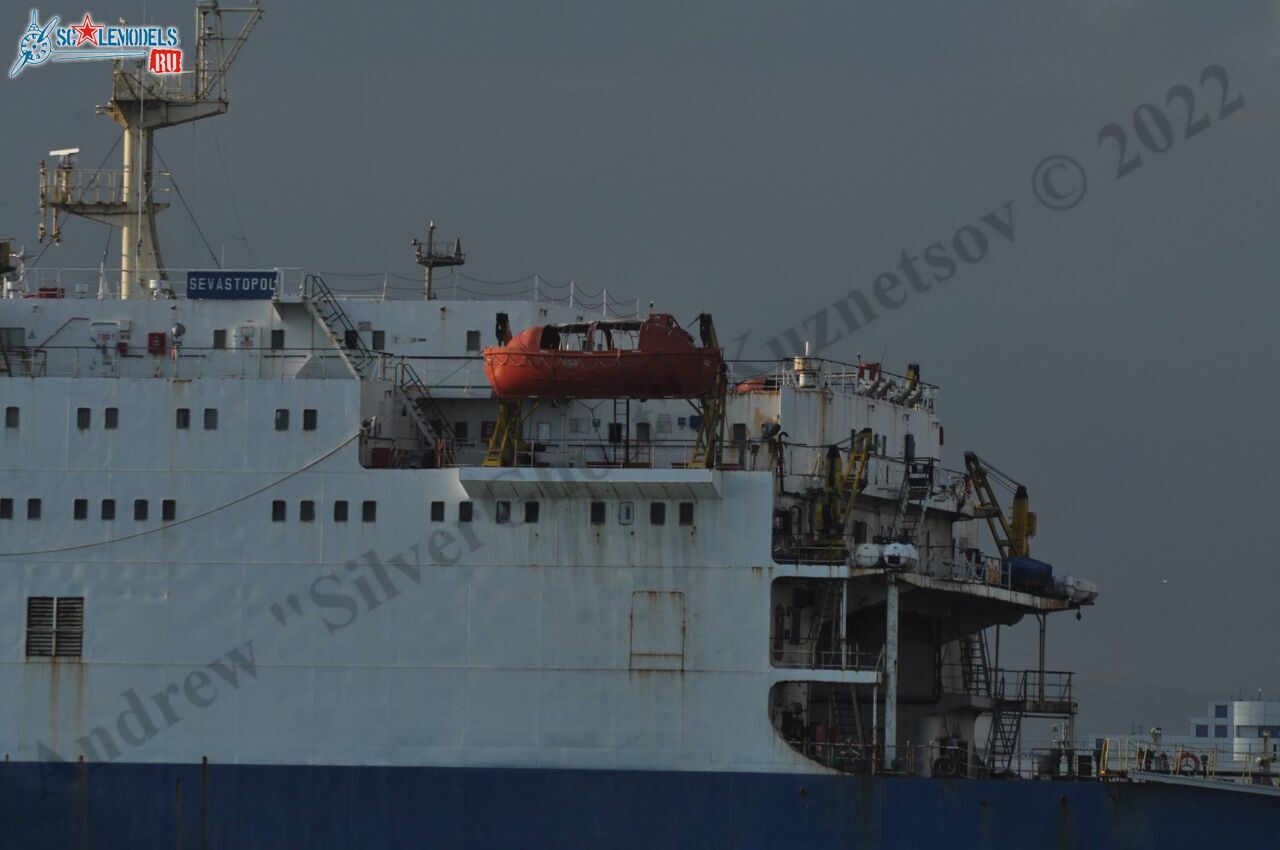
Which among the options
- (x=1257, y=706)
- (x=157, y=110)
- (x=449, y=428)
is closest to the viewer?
(x=449, y=428)

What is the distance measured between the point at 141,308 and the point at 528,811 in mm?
11211

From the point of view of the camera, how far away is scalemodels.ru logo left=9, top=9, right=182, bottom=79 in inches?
1619

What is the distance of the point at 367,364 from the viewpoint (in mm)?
37938

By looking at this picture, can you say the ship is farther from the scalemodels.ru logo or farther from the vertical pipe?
the scalemodels.ru logo

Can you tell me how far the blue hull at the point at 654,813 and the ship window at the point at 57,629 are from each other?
8.93 feet

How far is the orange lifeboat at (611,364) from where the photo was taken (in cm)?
3503

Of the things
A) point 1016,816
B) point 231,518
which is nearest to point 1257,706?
point 1016,816

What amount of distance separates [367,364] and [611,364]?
5071 mm

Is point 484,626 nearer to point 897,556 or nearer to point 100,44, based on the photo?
point 897,556

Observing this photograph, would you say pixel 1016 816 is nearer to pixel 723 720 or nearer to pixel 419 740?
pixel 723 720

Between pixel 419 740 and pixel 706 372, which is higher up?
pixel 706 372

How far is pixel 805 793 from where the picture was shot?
35156mm

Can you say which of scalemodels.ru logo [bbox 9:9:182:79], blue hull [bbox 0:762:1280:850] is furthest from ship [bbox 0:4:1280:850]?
scalemodels.ru logo [bbox 9:9:182:79]

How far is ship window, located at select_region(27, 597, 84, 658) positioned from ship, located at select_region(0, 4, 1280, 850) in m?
0.06
